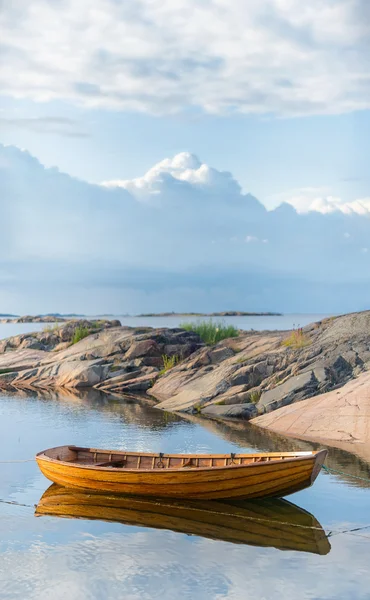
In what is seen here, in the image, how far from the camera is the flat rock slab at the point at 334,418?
21.1 meters

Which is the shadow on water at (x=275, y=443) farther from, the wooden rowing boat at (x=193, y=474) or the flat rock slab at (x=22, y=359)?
the flat rock slab at (x=22, y=359)

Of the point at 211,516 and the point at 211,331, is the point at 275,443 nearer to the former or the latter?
the point at 211,516

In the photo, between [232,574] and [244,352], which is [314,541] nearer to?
[232,574]

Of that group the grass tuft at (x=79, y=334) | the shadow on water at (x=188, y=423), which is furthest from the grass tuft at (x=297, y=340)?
the grass tuft at (x=79, y=334)

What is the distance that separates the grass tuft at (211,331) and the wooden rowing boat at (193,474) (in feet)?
91.1

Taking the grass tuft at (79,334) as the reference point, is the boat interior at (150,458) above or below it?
below

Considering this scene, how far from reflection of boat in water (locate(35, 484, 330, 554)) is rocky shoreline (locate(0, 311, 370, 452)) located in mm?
7865

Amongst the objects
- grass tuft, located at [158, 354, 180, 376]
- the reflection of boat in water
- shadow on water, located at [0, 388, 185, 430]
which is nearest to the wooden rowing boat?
the reflection of boat in water

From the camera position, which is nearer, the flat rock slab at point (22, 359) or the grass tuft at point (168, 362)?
the grass tuft at point (168, 362)

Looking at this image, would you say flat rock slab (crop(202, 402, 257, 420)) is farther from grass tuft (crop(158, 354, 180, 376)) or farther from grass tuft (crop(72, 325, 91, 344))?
grass tuft (crop(72, 325, 91, 344))

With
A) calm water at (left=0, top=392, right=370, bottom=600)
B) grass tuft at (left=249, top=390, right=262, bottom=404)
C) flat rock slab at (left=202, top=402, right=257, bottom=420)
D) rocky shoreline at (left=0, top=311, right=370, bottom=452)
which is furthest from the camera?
grass tuft at (left=249, top=390, right=262, bottom=404)

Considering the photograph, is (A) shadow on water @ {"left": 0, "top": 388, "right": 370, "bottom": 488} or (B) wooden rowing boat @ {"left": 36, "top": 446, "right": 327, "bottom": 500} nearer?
(B) wooden rowing boat @ {"left": 36, "top": 446, "right": 327, "bottom": 500}

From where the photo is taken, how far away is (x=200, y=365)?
34688 millimetres

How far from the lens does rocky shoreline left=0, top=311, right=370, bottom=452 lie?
1052 inches
